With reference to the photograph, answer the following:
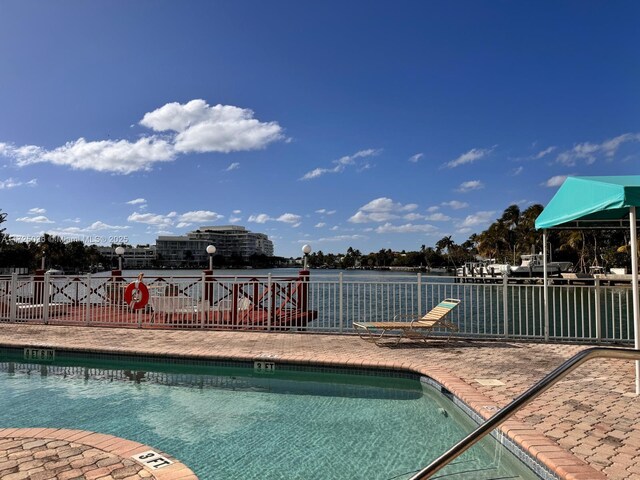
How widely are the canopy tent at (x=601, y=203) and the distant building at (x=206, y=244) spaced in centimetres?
10526

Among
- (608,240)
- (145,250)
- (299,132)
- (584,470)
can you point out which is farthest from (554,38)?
(145,250)

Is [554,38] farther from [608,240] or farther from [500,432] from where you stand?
[608,240]

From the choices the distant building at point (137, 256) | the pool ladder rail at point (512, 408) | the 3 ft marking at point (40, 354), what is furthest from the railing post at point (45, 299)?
the distant building at point (137, 256)

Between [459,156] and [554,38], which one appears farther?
[459,156]

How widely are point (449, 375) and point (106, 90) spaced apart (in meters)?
13.1

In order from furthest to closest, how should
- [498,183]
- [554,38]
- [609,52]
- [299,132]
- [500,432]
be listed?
[498,183] < [299,132] < [609,52] < [554,38] < [500,432]

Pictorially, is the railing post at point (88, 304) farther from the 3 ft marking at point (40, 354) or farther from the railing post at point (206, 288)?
the railing post at point (206, 288)

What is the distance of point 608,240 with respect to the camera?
49.8 meters

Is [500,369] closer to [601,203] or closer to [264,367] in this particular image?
[601,203]

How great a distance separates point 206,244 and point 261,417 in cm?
11823

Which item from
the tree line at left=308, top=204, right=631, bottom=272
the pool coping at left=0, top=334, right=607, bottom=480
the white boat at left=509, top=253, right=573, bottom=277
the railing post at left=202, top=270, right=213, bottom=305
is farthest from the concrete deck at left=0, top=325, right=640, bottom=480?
the white boat at left=509, top=253, right=573, bottom=277

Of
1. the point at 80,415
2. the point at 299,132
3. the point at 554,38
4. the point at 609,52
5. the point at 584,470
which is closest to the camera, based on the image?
the point at 584,470

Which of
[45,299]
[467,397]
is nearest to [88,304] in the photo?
[45,299]

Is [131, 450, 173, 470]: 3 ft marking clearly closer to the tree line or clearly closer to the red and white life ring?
the red and white life ring
